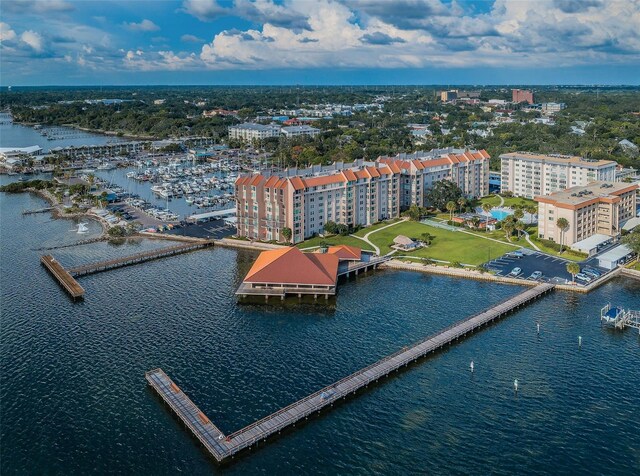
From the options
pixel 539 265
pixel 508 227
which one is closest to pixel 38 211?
pixel 508 227

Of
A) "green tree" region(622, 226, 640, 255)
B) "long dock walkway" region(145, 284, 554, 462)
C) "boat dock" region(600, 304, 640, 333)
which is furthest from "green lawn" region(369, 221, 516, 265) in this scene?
"long dock walkway" region(145, 284, 554, 462)

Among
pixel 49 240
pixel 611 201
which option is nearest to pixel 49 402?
pixel 49 240

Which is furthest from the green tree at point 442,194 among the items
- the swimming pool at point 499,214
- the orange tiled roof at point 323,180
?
the orange tiled roof at point 323,180

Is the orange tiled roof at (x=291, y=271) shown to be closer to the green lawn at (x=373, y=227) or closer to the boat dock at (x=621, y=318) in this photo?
the green lawn at (x=373, y=227)

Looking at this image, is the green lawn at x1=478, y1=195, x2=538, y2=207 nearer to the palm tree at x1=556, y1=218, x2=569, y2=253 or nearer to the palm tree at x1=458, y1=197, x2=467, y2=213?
the palm tree at x1=458, y1=197, x2=467, y2=213

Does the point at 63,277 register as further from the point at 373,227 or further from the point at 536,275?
the point at 536,275

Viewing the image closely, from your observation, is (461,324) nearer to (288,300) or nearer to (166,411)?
(288,300)
